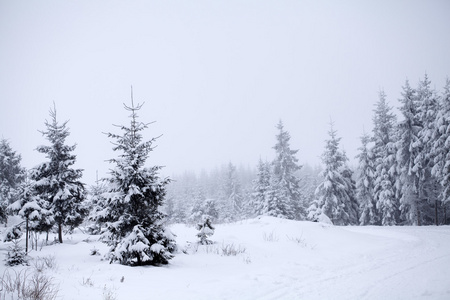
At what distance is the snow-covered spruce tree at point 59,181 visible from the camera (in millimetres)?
17328

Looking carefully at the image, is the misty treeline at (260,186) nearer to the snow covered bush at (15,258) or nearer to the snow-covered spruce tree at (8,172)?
the snow-covered spruce tree at (8,172)

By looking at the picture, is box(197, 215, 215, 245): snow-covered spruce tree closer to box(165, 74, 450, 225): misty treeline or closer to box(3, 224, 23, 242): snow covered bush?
box(3, 224, 23, 242): snow covered bush

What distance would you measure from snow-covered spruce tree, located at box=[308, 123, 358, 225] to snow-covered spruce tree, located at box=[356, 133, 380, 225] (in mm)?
1008

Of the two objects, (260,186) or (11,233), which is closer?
(11,233)

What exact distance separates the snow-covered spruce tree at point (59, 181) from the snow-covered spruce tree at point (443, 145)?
28045 millimetres

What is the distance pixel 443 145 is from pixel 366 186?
10.4 meters

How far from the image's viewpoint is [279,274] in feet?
23.6

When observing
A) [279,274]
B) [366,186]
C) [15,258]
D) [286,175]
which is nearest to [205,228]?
[279,274]

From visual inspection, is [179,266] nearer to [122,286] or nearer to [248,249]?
[122,286]

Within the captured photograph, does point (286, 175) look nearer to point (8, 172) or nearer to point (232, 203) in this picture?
point (232, 203)

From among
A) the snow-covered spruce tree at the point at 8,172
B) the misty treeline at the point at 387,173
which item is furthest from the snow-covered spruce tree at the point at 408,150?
the snow-covered spruce tree at the point at 8,172

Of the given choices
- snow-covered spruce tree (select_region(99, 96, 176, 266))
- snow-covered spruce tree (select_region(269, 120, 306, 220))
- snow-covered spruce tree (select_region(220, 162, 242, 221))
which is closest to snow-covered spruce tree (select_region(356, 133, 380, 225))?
snow-covered spruce tree (select_region(269, 120, 306, 220))

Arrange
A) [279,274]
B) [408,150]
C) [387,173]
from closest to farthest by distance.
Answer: [279,274] < [408,150] < [387,173]

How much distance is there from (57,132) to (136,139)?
12196 millimetres
